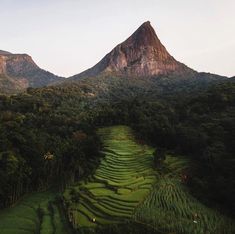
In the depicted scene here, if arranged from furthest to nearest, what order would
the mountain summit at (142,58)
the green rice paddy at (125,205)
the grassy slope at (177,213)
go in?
the mountain summit at (142,58) → the green rice paddy at (125,205) → the grassy slope at (177,213)

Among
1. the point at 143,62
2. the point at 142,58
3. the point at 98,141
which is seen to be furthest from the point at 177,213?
the point at 142,58

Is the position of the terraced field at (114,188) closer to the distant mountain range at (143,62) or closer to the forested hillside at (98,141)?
the forested hillside at (98,141)

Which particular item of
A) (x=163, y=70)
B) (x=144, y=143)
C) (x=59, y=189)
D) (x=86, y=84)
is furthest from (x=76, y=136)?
(x=163, y=70)

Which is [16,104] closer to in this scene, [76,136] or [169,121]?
[76,136]

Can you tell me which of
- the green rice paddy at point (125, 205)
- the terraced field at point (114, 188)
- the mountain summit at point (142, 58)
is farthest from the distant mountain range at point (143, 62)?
the green rice paddy at point (125, 205)

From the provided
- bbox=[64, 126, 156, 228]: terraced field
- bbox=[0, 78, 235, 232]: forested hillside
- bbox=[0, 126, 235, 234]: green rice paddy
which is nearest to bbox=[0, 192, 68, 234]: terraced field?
bbox=[0, 126, 235, 234]: green rice paddy

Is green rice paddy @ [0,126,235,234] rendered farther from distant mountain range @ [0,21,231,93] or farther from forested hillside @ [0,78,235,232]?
distant mountain range @ [0,21,231,93]

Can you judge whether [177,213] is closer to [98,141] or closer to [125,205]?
[125,205]
